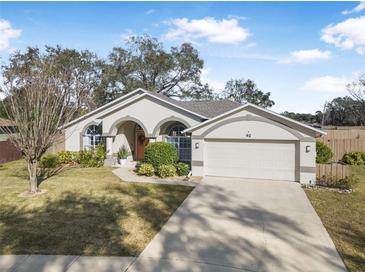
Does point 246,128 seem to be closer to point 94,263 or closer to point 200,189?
point 200,189

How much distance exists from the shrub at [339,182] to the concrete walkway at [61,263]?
397 inches

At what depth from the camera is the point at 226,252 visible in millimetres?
6258

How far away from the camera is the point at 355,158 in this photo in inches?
752

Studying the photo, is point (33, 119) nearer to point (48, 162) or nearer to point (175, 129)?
point (48, 162)

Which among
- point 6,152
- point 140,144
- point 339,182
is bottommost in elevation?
point 339,182

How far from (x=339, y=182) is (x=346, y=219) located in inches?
166

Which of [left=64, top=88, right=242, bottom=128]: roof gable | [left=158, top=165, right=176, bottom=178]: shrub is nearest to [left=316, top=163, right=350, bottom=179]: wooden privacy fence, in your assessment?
[left=64, top=88, right=242, bottom=128]: roof gable

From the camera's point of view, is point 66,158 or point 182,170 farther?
point 66,158

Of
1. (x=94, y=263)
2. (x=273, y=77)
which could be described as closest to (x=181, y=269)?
(x=94, y=263)

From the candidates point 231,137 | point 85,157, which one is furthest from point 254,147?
point 85,157

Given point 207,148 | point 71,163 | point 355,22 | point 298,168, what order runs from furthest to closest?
1. point 71,163
2. point 207,148
3. point 298,168
4. point 355,22

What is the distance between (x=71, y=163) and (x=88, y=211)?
10.4 meters

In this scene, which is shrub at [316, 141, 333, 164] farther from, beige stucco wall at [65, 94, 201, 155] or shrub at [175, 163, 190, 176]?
shrub at [175, 163, 190, 176]

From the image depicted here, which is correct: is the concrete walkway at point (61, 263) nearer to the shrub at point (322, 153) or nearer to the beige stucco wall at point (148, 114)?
the beige stucco wall at point (148, 114)
